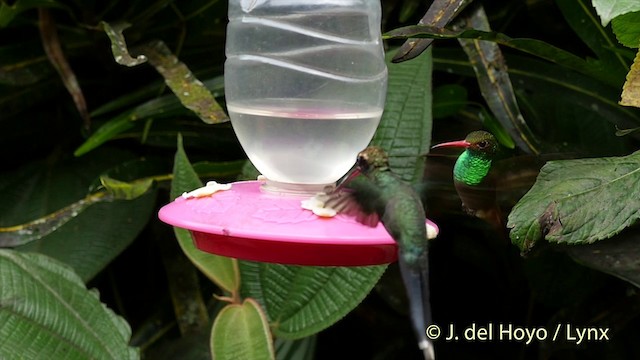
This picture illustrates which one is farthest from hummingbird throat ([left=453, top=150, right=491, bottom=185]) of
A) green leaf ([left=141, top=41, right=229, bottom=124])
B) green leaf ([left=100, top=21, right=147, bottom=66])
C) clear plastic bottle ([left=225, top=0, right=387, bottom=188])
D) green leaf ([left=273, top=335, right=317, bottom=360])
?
green leaf ([left=273, top=335, right=317, bottom=360])

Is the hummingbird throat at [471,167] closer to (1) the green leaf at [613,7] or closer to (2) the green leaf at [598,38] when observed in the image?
(1) the green leaf at [613,7]

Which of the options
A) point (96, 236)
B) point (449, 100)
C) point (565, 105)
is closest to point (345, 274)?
point (449, 100)

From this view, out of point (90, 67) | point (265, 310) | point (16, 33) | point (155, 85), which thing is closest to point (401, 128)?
point (265, 310)

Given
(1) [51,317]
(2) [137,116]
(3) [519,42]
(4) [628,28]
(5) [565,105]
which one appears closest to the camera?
(4) [628,28]

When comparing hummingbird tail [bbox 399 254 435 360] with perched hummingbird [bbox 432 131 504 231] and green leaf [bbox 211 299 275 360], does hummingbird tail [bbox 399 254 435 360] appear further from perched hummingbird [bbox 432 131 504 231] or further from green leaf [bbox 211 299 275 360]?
green leaf [bbox 211 299 275 360]

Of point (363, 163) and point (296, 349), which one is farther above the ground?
point (363, 163)

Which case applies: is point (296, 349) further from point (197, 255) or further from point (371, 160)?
point (371, 160)
